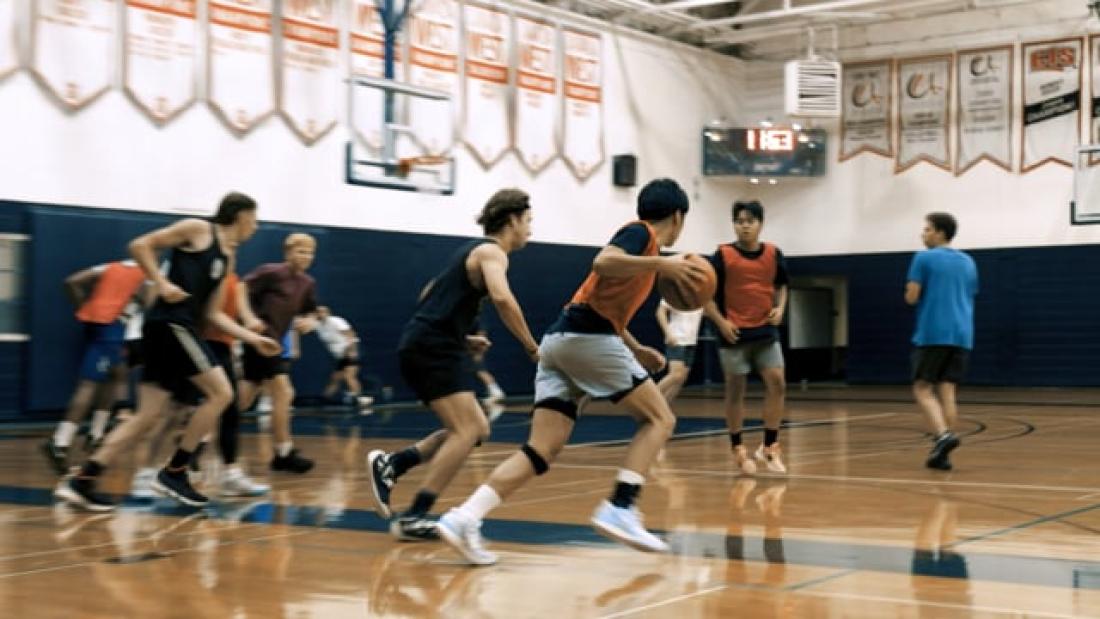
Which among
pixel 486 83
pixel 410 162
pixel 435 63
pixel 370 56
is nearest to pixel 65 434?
pixel 410 162

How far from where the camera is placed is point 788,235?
Result: 85.3 ft

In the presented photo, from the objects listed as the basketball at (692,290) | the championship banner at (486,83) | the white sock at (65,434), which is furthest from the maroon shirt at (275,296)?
the championship banner at (486,83)

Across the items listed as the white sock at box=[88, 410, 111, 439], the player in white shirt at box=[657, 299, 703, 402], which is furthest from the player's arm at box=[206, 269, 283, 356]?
the player in white shirt at box=[657, 299, 703, 402]

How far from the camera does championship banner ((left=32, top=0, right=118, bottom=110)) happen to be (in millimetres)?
15094

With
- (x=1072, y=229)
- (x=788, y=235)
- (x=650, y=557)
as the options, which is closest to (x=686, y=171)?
(x=788, y=235)

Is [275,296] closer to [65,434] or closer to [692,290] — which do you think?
[65,434]

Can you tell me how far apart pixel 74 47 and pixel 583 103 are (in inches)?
367

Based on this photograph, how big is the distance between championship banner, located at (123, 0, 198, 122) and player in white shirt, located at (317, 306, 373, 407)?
11.1 ft

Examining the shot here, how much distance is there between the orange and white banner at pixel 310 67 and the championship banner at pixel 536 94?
3.76m

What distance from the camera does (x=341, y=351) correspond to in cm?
1792

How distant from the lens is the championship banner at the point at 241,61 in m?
16.9

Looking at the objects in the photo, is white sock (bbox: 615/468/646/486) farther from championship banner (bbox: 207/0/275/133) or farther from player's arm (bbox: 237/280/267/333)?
championship banner (bbox: 207/0/275/133)

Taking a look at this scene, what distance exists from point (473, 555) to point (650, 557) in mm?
804

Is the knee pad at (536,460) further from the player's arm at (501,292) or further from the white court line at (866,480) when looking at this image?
the white court line at (866,480)
